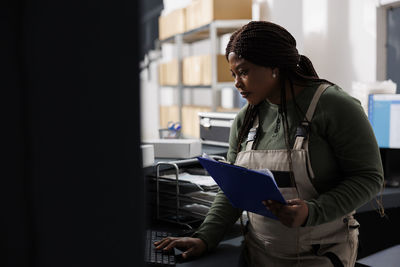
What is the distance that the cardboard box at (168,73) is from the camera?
4.45 metres

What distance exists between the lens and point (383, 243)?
85.9 inches

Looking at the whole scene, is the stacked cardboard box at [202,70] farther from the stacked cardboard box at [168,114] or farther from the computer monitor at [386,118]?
the computer monitor at [386,118]

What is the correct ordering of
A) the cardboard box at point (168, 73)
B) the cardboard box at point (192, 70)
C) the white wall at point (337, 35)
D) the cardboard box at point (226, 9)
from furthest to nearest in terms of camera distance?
1. the cardboard box at point (168, 73)
2. the cardboard box at point (192, 70)
3. the cardboard box at point (226, 9)
4. the white wall at point (337, 35)

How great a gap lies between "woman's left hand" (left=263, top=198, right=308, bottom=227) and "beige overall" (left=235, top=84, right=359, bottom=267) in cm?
10

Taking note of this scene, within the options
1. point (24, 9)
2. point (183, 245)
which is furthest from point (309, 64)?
point (24, 9)

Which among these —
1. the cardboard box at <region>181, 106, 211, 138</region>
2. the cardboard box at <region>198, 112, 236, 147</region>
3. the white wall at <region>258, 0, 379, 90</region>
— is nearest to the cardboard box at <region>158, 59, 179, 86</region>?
the cardboard box at <region>181, 106, 211, 138</region>

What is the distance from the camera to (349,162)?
100 cm

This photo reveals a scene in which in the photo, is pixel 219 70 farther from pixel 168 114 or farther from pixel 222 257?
pixel 222 257

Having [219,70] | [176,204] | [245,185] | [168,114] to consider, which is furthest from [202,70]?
[245,185]

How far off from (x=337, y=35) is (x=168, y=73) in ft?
7.19

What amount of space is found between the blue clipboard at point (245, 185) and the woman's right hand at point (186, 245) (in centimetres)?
15

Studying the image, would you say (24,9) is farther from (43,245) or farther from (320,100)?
(320,100)

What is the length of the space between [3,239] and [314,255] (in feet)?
3.04

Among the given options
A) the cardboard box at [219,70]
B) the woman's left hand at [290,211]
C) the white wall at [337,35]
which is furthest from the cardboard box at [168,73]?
the woman's left hand at [290,211]
